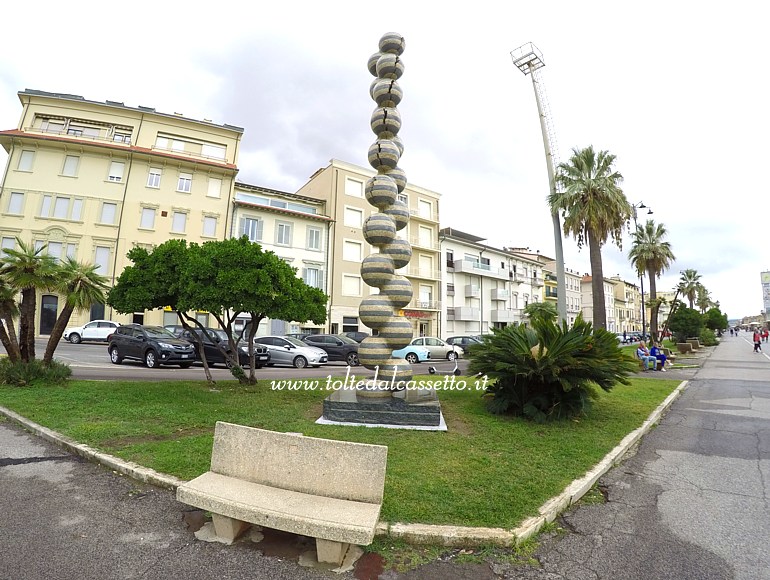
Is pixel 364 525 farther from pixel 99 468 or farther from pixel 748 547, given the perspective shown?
pixel 99 468

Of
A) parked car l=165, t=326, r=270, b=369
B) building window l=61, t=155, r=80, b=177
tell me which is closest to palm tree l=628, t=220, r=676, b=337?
parked car l=165, t=326, r=270, b=369

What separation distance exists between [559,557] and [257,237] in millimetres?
30802

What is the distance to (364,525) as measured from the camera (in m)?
2.71

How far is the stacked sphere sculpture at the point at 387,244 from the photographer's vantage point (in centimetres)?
724

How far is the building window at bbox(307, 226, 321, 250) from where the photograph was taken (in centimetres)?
3312

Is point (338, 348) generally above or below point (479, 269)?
below

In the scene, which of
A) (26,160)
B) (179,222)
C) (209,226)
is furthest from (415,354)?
(26,160)

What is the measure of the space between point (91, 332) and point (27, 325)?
56.2ft

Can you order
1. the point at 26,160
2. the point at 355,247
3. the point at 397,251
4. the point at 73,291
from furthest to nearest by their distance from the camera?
1. the point at 355,247
2. the point at 26,160
3. the point at 73,291
4. the point at 397,251

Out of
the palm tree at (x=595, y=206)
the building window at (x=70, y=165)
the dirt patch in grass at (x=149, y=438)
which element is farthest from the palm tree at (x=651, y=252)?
the building window at (x=70, y=165)

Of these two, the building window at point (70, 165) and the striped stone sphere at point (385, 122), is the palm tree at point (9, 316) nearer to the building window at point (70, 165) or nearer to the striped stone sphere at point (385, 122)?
the striped stone sphere at point (385, 122)

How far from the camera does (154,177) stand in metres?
30.6

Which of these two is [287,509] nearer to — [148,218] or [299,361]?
[299,361]

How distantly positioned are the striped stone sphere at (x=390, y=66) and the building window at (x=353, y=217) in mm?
26578
